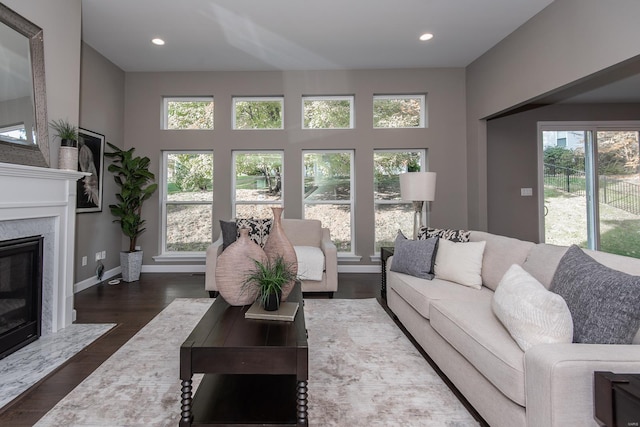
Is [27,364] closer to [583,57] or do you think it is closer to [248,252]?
[248,252]

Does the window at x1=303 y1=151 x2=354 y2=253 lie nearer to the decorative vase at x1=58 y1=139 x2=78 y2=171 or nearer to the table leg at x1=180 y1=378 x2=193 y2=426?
the decorative vase at x1=58 y1=139 x2=78 y2=171

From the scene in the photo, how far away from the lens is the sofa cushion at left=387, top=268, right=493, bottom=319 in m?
2.13

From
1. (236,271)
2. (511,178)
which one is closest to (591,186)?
(511,178)

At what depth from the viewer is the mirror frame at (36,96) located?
2207 millimetres

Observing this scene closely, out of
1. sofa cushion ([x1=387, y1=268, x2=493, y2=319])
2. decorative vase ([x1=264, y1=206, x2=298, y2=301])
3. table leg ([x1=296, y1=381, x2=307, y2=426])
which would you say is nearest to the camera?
table leg ([x1=296, y1=381, x2=307, y2=426])

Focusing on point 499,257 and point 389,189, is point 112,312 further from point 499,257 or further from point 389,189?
point 389,189

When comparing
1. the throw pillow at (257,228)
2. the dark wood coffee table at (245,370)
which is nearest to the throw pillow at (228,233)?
the throw pillow at (257,228)

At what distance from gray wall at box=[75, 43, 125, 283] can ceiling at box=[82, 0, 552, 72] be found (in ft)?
0.82

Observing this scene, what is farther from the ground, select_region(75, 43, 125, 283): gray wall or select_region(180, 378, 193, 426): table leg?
select_region(75, 43, 125, 283): gray wall

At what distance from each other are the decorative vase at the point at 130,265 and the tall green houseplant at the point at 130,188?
120mm

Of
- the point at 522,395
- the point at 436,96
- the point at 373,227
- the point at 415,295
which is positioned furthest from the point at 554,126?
the point at 522,395

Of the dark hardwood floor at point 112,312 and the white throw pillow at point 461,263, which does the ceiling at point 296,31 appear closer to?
the white throw pillow at point 461,263

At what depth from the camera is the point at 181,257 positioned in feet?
15.1

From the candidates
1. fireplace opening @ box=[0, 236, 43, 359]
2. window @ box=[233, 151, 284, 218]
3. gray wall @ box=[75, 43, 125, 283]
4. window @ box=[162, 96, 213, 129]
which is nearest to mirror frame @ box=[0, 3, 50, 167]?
fireplace opening @ box=[0, 236, 43, 359]
